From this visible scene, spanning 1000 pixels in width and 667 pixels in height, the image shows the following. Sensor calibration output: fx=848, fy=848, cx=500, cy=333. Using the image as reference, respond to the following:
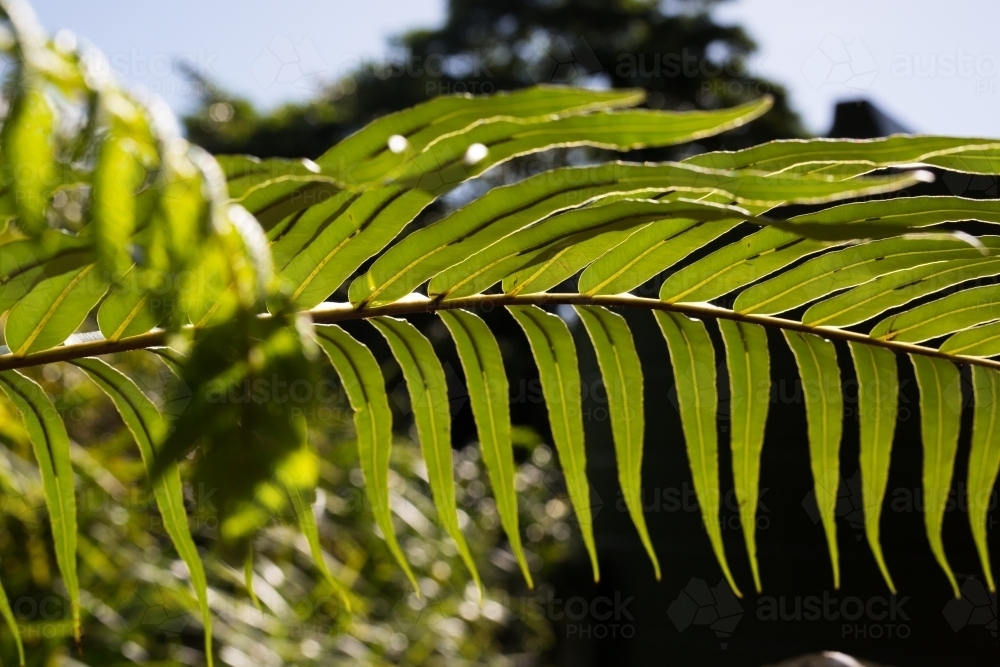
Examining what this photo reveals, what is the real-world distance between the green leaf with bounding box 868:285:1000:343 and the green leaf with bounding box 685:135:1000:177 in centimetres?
18

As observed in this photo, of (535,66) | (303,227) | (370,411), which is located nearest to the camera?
(303,227)

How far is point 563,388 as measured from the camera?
0.72 m

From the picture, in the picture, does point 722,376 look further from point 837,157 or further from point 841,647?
point 837,157

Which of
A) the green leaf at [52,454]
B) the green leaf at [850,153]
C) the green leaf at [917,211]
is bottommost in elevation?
the green leaf at [52,454]

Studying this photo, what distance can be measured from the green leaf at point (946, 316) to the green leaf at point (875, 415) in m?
0.03

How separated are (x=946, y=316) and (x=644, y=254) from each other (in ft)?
0.91

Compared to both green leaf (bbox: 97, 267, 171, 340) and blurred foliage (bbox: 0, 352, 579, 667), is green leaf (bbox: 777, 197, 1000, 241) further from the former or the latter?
blurred foliage (bbox: 0, 352, 579, 667)

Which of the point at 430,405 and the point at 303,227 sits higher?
the point at 303,227

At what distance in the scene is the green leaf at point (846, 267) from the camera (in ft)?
2.13

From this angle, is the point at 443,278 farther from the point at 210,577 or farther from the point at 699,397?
the point at 210,577

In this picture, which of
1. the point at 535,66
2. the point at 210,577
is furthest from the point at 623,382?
the point at 535,66

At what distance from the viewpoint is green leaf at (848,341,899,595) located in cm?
75

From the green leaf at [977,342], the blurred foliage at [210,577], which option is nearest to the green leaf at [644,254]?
the green leaf at [977,342]

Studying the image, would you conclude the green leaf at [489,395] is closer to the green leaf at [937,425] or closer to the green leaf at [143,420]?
the green leaf at [143,420]
